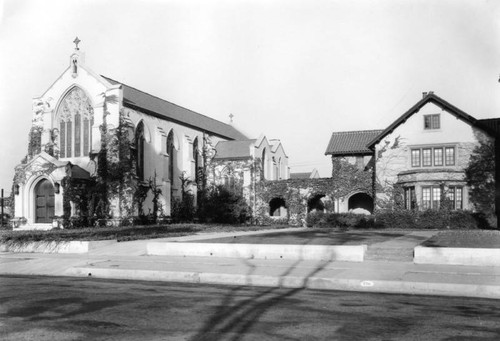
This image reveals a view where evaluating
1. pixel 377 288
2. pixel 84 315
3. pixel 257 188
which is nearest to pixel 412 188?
pixel 257 188

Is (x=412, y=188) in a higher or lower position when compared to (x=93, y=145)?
lower

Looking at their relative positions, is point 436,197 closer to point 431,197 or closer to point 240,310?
point 431,197

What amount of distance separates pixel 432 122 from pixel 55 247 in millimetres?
26492

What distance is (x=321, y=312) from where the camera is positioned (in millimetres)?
8320

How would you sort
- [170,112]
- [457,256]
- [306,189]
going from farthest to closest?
[170,112], [306,189], [457,256]

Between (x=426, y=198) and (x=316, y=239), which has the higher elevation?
(x=426, y=198)

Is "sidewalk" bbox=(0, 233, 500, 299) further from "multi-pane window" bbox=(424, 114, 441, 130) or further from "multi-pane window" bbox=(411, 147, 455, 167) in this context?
"multi-pane window" bbox=(424, 114, 441, 130)

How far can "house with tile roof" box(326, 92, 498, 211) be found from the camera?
34.0 m

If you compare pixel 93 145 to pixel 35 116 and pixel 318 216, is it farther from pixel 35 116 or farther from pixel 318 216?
pixel 318 216

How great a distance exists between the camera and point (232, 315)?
795 cm

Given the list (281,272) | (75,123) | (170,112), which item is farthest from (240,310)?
(170,112)

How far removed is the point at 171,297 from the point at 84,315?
2.16 meters

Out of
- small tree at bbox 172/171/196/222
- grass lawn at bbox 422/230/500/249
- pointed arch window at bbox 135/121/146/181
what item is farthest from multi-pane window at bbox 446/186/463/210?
pointed arch window at bbox 135/121/146/181

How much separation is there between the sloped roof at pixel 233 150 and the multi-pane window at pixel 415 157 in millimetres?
15576
